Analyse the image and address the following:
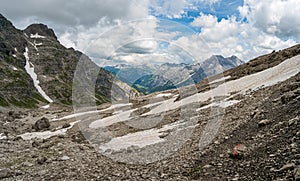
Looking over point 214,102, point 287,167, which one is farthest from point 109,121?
point 287,167

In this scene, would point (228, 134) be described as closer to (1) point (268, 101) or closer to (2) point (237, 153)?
(2) point (237, 153)

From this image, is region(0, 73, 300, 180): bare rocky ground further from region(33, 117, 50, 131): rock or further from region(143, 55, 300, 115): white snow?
region(33, 117, 50, 131): rock

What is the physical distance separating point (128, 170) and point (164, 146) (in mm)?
6545

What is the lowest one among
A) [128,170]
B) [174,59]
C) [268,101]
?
[128,170]

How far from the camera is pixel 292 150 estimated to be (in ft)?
46.3

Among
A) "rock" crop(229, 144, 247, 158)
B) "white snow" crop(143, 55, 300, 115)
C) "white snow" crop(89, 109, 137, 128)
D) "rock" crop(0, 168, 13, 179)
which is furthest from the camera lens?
"white snow" crop(89, 109, 137, 128)

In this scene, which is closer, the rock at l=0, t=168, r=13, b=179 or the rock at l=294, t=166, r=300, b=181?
the rock at l=294, t=166, r=300, b=181

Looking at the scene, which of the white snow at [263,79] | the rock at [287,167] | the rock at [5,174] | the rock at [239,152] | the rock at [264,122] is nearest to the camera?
the rock at [287,167]

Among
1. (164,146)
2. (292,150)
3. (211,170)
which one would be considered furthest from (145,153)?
(292,150)

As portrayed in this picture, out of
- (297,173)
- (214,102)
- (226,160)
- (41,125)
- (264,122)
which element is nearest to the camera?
(297,173)

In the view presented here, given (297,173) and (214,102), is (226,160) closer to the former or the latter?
(297,173)

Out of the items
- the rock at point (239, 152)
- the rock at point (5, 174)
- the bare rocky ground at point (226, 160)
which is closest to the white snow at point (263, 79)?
the bare rocky ground at point (226, 160)

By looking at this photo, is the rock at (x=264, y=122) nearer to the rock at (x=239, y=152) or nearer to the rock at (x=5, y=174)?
the rock at (x=239, y=152)

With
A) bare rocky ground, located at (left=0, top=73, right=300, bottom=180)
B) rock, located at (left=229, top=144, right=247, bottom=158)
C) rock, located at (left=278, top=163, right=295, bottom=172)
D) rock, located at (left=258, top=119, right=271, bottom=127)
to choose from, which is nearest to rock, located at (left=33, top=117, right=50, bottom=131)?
bare rocky ground, located at (left=0, top=73, right=300, bottom=180)
